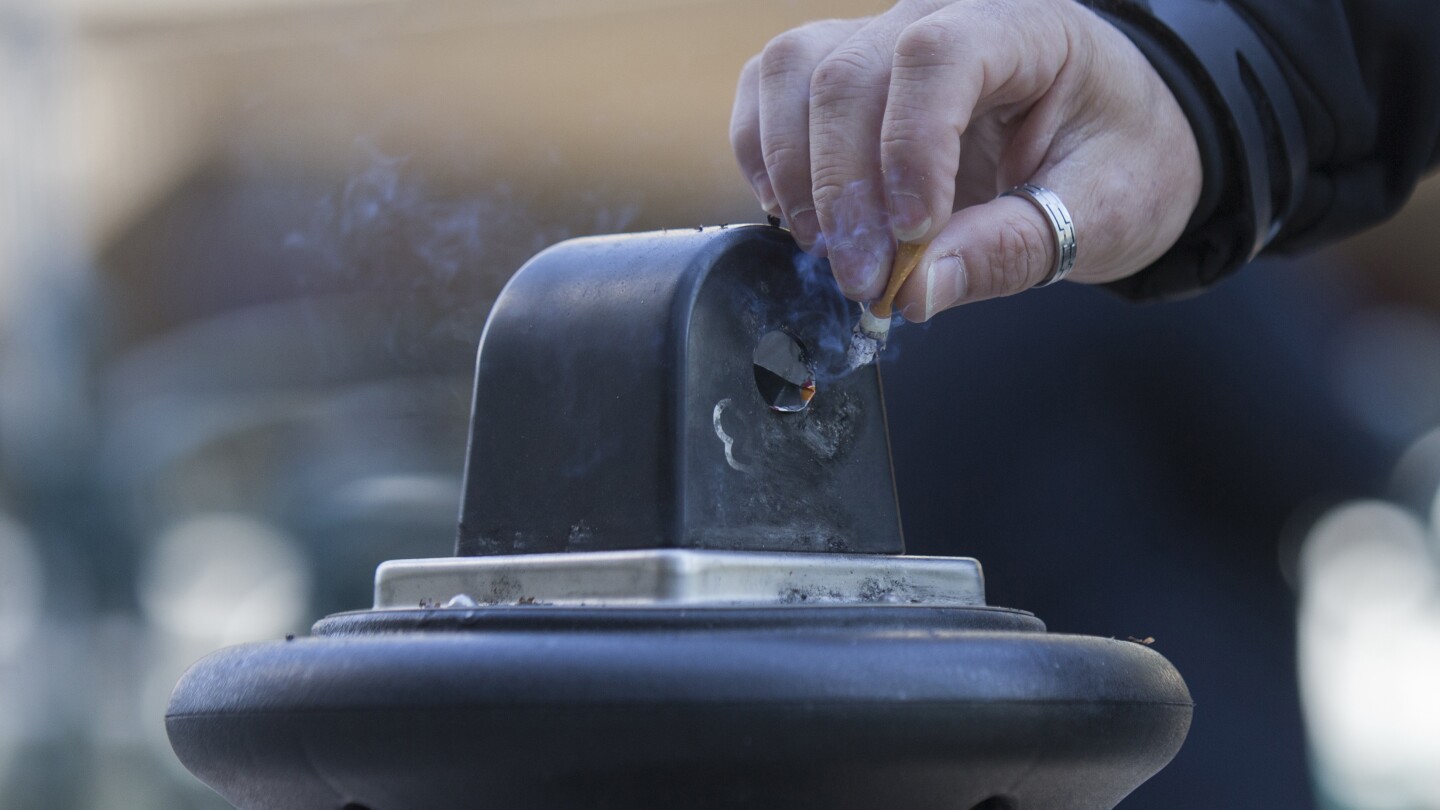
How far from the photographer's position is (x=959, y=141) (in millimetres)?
883

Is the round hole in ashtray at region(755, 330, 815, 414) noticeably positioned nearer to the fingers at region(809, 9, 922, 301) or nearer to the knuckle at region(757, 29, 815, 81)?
the fingers at region(809, 9, 922, 301)

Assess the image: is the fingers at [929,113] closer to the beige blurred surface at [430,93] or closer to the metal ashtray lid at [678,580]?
the metal ashtray lid at [678,580]

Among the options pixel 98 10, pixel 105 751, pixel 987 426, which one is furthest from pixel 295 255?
pixel 987 426

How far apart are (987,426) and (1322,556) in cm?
49

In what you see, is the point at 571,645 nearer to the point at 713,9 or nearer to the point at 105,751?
the point at 713,9

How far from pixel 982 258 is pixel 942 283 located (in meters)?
0.04

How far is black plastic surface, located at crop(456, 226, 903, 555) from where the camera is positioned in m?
0.81

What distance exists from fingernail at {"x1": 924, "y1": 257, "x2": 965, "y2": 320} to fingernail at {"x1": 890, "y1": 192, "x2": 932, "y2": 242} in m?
0.05

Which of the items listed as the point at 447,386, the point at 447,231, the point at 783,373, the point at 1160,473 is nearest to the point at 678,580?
the point at 783,373

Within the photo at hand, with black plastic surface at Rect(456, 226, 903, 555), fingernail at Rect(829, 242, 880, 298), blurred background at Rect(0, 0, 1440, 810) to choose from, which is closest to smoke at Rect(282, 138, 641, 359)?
blurred background at Rect(0, 0, 1440, 810)

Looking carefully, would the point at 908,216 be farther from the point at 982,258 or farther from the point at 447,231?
the point at 447,231

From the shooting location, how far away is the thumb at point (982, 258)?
0.86m

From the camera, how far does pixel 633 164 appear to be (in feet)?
6.38

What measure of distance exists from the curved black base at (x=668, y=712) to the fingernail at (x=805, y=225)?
27 centimetres
